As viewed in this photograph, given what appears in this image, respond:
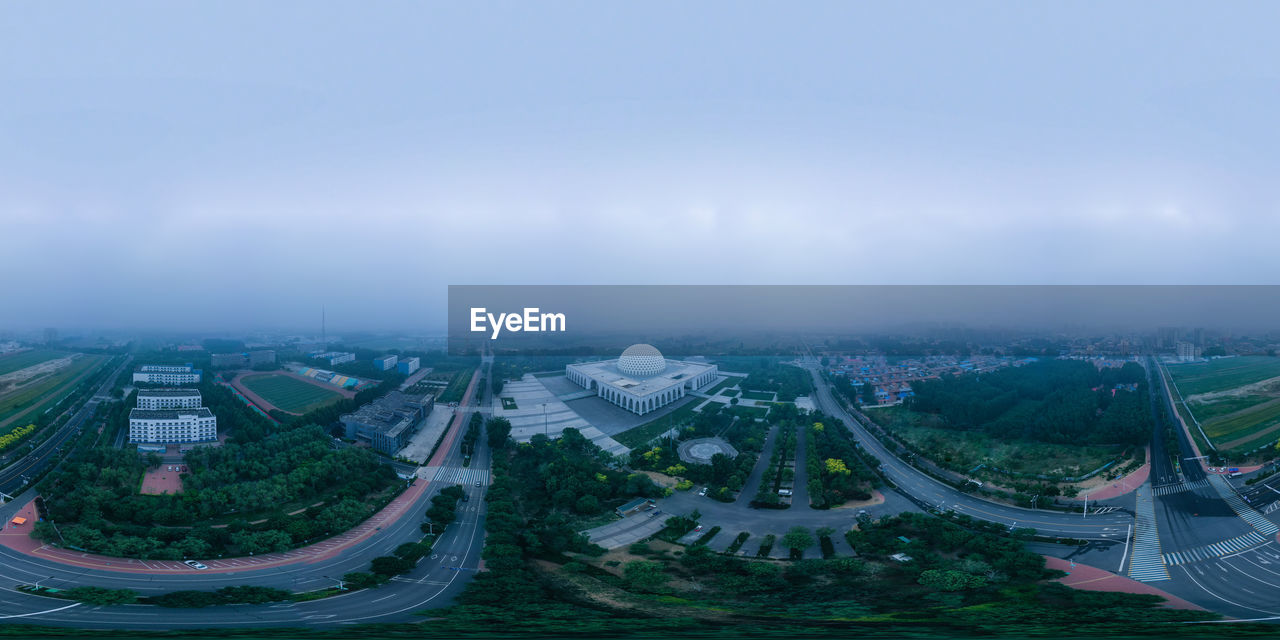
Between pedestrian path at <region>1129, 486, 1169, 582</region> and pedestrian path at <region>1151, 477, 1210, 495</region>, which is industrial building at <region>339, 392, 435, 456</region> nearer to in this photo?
pedestrian path at <region>1129, 486, 1169, 582</region>

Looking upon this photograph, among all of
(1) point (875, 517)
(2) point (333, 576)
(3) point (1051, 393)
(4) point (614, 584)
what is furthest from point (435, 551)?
(3) point (1051, 393)

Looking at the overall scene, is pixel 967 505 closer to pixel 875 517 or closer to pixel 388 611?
pixel 875 517

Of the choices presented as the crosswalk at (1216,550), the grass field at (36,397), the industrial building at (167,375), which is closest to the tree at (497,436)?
the crosswalk at (1216,550)

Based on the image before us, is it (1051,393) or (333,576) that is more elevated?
(1051,393)

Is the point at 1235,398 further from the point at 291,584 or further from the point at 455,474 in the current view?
the point at 291,584

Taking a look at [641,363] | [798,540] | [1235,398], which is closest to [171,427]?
[641,363]

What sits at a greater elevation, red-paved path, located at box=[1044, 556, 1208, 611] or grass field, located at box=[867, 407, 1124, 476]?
grass field, located at box=[867, 407, 1124, 476]

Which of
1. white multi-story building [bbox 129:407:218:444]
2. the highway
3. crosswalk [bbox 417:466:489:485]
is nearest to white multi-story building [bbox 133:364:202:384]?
white multi-story building [bbox 129:407:218:444]
